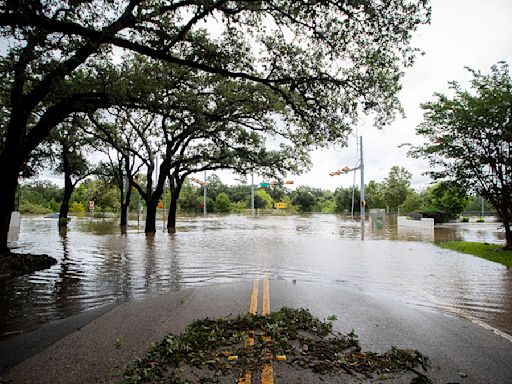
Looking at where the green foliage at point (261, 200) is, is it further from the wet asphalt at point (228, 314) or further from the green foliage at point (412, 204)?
the wet asphalt at point (228, 314)

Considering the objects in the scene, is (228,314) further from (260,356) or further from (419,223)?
(419,223)

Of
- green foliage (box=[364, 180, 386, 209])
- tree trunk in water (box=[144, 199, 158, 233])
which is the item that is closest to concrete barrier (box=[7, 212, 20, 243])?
tree trunk in water (box=[144, 199, 158, 233])

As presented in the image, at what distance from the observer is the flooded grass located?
3.78m

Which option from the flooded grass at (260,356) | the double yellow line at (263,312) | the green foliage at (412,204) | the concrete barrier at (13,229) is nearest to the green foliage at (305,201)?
the green foliage at (412,204)

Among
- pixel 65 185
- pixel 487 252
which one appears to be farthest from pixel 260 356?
pixel 65 185

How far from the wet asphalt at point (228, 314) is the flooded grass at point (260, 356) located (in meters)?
0.17

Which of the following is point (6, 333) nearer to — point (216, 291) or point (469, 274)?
point (216, 291)

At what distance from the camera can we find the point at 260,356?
4.16 m

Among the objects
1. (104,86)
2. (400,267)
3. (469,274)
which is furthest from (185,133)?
(469,274)

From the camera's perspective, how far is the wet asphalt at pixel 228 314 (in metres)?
3.90

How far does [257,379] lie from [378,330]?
8.04 ft

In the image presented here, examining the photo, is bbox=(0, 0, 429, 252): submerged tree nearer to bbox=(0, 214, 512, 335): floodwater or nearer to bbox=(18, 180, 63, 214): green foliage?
bbox=(0, 214, 512, 335): floodwater

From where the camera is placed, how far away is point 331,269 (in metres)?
11.0

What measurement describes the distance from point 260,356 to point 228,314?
1889mm
